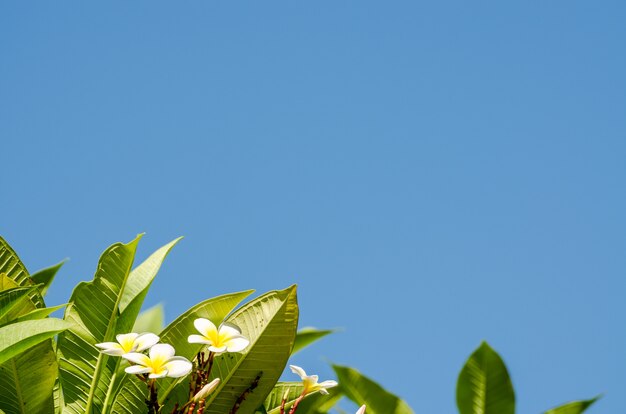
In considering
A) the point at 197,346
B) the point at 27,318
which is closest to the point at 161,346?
the point at 197,346

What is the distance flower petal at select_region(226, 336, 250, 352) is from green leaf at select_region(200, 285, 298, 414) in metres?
0.04

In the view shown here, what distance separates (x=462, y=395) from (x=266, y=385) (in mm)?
394

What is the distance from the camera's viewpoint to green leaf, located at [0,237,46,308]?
151cm

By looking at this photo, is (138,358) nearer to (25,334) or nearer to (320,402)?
(25,334)

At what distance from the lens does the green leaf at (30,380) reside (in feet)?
4.47

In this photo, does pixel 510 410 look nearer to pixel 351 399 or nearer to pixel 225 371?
pixel 351 399

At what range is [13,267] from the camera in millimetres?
1532

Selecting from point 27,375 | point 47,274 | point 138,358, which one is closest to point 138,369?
point 138,358

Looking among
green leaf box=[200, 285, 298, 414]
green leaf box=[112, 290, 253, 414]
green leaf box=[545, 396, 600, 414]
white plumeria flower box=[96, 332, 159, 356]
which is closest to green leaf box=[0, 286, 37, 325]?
white plumeria flower box=[96, 332, 159, 356]

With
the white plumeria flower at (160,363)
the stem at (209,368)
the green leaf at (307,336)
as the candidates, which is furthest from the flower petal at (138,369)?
the green leaf at (307,336)

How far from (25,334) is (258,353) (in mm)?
408

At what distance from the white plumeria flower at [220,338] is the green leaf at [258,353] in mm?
36

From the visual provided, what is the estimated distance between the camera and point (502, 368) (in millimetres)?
1442

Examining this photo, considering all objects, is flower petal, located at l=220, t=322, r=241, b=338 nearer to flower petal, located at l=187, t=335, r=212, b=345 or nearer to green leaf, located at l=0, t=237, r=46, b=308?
flower petal, located at l=187, t=335, r=212, b=345
